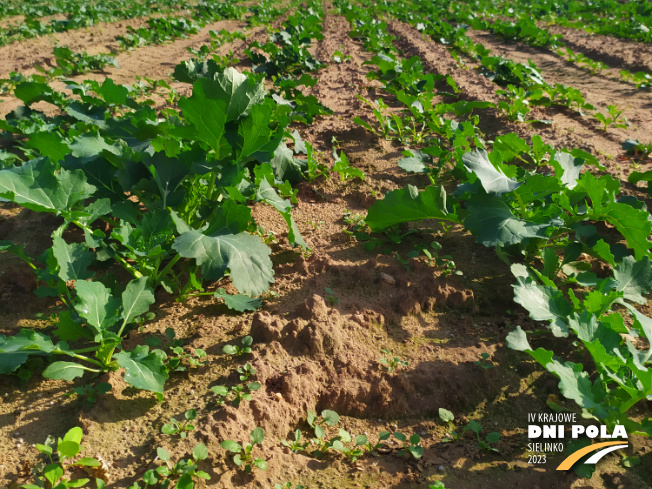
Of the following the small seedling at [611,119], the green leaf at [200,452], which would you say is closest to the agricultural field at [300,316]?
the green leaf at [200,452]

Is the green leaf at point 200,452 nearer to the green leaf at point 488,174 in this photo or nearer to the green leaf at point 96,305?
the green leaf at point 96,305

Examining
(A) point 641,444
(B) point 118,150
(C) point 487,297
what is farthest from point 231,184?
(A) point 641,444

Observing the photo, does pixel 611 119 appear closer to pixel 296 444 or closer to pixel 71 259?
pixel 296 444

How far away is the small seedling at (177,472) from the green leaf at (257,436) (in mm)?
183

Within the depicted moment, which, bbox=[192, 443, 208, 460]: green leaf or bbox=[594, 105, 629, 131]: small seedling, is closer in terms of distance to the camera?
bbox=[192, 443, 208, 460]: green leaf

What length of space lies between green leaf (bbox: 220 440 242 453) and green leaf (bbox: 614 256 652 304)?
2158mm

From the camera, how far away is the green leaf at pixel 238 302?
8.12 feet

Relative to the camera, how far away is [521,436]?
2033 millimetres

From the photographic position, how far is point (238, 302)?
2.50 meters

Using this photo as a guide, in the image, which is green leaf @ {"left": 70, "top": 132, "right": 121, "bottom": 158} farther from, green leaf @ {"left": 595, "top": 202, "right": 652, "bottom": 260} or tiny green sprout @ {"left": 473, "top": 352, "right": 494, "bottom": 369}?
green leaf @ {"left": 595, "top": 202, "right": 652, "bottom": 260}

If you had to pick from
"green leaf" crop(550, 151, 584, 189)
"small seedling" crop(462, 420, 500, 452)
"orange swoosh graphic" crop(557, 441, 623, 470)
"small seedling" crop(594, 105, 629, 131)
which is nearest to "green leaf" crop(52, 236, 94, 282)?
"small seedling" crop(462, 420, 500, 452)

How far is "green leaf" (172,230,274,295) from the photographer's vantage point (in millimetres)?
2180

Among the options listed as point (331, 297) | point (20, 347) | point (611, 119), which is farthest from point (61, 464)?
point (611, 119)

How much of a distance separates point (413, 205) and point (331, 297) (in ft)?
2.60
